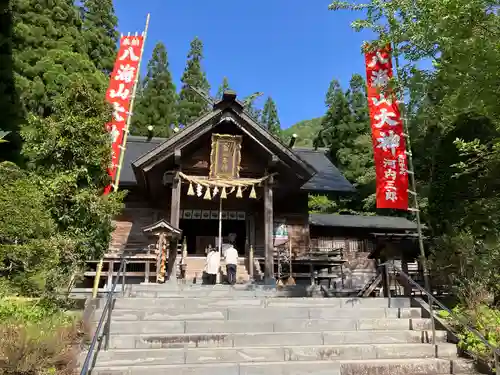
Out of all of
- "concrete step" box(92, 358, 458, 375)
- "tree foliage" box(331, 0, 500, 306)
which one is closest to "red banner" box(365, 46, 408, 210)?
"tree foliage" box(331, 0, 500, 306)

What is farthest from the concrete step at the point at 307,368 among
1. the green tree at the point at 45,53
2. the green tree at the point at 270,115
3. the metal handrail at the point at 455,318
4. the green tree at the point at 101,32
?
the green tree at the point at 270,115

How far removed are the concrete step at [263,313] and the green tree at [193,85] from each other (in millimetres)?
32774

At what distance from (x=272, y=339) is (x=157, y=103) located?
3484cm

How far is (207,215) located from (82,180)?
7.92m

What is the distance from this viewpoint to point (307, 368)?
6.12 m

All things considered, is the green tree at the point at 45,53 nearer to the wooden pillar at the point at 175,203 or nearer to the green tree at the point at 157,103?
the wooden pillar at the point at 175,203


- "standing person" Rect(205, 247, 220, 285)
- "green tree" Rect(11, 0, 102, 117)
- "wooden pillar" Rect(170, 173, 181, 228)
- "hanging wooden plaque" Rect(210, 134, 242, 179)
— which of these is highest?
"green tree" Rect(11, 0, 102, 117)

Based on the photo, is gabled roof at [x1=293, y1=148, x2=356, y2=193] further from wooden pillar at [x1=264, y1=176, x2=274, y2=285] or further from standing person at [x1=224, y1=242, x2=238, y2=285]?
standing person at [x1=224, y1=242, x2=238, y2=285]

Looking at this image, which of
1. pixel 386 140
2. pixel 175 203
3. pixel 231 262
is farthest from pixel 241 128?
pixel 386 140

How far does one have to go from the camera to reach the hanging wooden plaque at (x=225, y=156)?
14578 mm

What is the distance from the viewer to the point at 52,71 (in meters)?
20.2

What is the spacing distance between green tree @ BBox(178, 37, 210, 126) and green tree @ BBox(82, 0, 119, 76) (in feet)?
31.9

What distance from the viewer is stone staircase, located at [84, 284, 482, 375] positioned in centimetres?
615

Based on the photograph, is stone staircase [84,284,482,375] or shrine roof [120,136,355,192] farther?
shrine roof [120,136,355,192]
